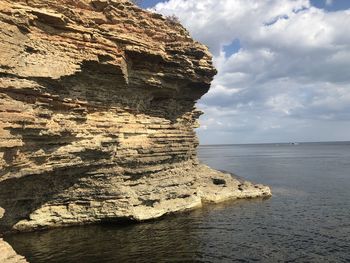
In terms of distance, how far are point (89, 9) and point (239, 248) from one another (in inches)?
812

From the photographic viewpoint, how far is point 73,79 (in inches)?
1029

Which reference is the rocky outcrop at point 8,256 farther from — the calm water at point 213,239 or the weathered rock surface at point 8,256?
the calm water at point 213,239

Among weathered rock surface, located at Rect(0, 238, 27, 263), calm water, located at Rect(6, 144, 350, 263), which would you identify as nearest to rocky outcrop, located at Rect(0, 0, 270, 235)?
calm water, located at Rect(6, 144, 350, 263)

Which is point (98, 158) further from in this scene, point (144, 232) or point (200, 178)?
point (200, 178)

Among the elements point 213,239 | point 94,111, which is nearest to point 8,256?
point 94,111

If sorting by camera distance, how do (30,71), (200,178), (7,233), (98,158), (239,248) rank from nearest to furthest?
1. (30,71)
2. (239,248)
3. (7,233)
4. (98,158)
5. (200,178)

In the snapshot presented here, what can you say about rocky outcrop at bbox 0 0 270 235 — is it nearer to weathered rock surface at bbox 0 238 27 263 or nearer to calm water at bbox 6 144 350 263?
calm water at bbox 6 144 350 263

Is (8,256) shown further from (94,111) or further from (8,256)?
(94,111)

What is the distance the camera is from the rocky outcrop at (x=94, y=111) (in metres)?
22.7

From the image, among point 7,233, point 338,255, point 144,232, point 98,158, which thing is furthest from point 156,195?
point 338,255

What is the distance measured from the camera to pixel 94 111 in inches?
1110

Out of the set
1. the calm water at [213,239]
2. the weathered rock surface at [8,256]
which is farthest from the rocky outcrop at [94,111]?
the weathered rock surface at [8,256]

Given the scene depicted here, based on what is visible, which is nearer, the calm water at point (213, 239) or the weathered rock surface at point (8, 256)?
the weathered rock surface at point (8, 256)

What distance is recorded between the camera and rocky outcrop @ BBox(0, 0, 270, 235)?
2272 centimetres
